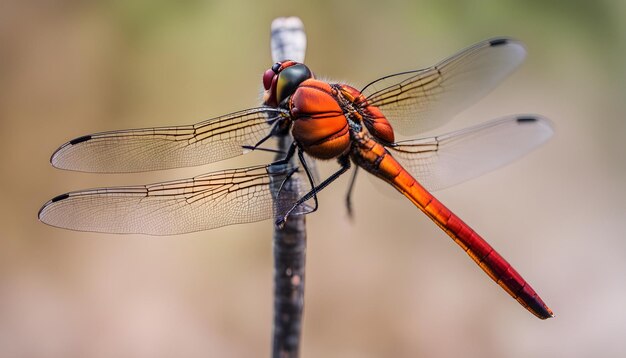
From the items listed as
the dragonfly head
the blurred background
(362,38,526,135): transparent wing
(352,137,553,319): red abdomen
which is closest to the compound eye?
the dragonfly head

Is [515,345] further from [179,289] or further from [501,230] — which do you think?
[179,289]

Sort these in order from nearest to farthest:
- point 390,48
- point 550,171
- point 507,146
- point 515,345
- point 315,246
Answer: point 507,146, point 515,345, point 315,246, point 550,171, point 390,48

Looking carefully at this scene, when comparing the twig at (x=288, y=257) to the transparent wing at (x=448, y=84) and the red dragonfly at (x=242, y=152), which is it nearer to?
the red dragonfly at (x=242, y=152)

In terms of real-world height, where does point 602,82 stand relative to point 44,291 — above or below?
above

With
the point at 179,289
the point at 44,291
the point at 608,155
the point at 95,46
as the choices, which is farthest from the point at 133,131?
the point at 608,155

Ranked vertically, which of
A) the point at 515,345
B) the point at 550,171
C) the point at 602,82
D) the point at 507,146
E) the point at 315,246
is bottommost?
the point at 515,345

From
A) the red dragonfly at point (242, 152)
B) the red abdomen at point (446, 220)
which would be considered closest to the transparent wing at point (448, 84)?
the red dragonfly at point (242, 152)
